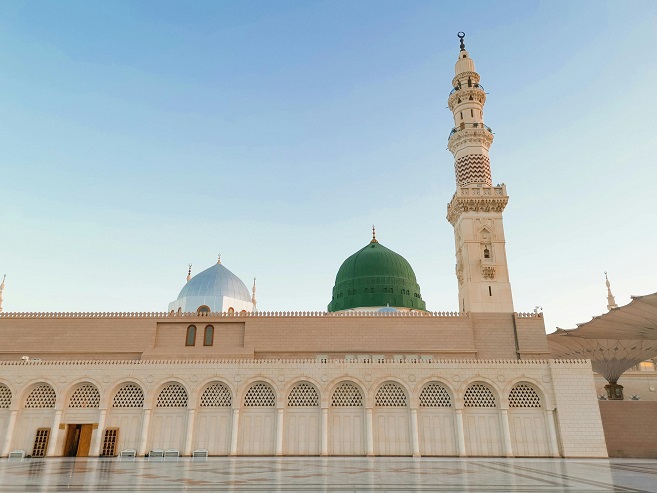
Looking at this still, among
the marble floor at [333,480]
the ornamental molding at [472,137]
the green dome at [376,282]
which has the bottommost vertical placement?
the marble floor at [333,480]

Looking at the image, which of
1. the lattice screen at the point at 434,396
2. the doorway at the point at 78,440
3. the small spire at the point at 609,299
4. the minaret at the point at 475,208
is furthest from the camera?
the small spire at the point at 609,299

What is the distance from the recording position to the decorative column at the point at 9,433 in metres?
21.0

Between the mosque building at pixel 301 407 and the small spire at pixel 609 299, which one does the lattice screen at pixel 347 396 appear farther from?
the small spire at pixel 609 299

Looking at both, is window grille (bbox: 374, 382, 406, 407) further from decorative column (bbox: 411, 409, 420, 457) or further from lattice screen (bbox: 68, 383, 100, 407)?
lattice screen (bbox: 68, 383, 100, 407)

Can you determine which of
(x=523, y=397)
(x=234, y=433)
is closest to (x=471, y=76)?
(x=523, y=397)

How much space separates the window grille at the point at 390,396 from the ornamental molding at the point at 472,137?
18786mm

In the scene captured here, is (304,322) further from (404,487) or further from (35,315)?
(404,487)

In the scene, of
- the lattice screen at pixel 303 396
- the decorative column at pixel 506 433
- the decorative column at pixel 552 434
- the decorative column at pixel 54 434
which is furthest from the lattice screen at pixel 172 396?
the decorative column at pixel 552 434

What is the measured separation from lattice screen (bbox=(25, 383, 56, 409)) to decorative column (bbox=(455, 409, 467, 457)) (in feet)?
59.1

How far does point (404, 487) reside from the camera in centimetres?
1005

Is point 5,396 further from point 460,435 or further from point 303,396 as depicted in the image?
point 460,435

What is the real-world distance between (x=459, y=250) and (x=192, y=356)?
1777 cm

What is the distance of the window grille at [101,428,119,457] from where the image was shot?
69.3 ft

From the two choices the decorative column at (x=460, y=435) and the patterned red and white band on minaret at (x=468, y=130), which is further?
the patterned red and white band on minaret at (x=468, y=130)
